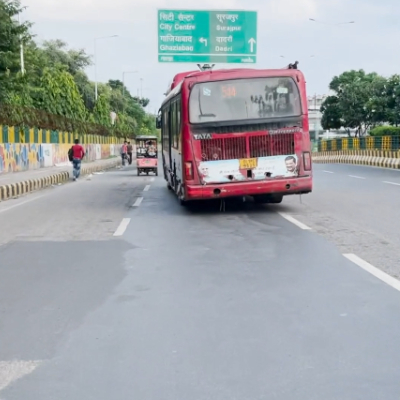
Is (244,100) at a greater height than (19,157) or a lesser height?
greater

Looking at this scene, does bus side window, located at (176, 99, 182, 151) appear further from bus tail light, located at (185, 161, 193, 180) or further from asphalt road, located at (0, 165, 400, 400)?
asphalt road, located at (0, 165, 400, 400)

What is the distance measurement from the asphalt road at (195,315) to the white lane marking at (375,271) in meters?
0.11

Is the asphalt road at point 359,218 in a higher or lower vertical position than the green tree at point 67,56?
lower

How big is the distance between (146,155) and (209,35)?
7114 millimetres

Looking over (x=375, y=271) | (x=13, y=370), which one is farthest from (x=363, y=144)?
(x=13, y=370)

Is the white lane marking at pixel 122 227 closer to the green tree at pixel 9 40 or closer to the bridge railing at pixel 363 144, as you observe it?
the green tree at pixel 9 40

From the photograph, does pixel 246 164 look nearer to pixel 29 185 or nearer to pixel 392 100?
pixel 29 185

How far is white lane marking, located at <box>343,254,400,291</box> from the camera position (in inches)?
279

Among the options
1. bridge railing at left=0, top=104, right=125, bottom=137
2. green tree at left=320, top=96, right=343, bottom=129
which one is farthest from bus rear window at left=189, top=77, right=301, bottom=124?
green tree at left=320, top=96, right=343, bottom=129

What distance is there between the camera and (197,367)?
15.3 feet

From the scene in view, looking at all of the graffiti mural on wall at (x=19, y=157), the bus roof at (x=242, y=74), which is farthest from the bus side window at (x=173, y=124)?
the graffiti mural on wall at (x=19, y=157)

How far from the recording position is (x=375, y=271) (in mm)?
7734

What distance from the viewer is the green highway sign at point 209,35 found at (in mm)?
27516

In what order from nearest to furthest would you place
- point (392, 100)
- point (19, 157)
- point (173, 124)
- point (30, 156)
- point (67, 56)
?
point (173, 124)
point (19, 157)
point (30, 156)
point (392, 100)
point (67, 56)
